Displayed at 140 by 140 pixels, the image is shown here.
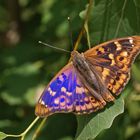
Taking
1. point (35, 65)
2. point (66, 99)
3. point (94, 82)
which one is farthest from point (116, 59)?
point (35, 65)

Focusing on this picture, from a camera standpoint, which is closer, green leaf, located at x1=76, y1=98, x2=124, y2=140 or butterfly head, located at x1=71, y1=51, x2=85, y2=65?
green leaf, located at x1=76, y1=98, x2=124, y2=140

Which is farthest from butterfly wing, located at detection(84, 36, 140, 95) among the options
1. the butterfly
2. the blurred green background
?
the blurred green background

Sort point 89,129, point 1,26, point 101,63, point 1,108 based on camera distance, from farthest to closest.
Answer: point 1,26, point 1,108, point 101,63, point 89,129

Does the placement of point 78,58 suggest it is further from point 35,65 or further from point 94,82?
point 35,65

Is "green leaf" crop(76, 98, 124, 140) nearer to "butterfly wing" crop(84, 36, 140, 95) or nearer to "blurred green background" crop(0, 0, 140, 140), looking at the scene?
"butterfly wing" crop(84, 36, 140, 95)

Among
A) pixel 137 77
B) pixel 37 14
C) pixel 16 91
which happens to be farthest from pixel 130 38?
pixel 37 14

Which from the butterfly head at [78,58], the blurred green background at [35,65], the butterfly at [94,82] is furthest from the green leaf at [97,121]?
the blurred green background at [35,65]

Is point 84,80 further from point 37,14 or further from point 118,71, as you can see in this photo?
point 37,14

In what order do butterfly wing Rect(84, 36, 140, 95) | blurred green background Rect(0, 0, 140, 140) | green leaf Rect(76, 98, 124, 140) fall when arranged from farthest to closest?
blurred green background Rect(0, 0, 140, 140) → butterfly wing Rect(84, 36, 140, 95) → green leaf Rect(76, 98, 124, 140)
